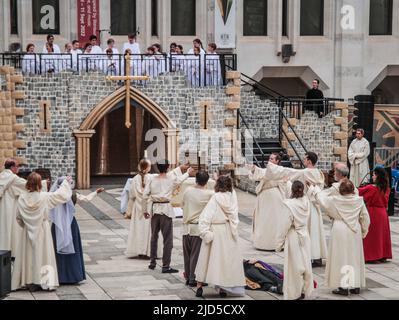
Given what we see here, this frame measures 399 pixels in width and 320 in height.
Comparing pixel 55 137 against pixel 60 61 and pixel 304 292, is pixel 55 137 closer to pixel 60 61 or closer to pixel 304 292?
pixel 60 61

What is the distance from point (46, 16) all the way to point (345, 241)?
18.7 meters

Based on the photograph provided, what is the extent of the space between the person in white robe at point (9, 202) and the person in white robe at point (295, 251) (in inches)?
150

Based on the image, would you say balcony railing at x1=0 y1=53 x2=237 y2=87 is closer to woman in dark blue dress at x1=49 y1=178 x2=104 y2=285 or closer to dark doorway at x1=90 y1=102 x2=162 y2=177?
dark doorway at x1=90 y1=102 x2=162 y2=177

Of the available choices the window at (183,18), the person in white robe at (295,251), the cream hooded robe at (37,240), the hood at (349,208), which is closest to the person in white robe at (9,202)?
the cream hooded robe at (37,240)

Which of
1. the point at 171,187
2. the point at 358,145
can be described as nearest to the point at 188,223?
the point at 171,187

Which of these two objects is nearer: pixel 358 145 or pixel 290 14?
pixel 358 145

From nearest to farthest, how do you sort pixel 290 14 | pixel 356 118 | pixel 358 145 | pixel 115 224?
pixel 115 224, pixel 358 145, pixel 356 118, pixel 290 14

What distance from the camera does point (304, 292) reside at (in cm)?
1089

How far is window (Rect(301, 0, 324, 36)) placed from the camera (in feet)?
99.8

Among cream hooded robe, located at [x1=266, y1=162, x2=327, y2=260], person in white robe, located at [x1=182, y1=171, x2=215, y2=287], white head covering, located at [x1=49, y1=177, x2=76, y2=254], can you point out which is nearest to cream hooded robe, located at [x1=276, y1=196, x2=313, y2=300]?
person in white robe, located at [x1=182, y1=171, x2=215, y2=287]

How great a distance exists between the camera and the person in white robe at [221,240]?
35.5 ft

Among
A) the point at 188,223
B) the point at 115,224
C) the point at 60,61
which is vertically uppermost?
the point at 60,61

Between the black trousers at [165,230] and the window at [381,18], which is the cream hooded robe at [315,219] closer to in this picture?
the black trousers at [165,230]

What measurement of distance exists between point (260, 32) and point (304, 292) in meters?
20.3
